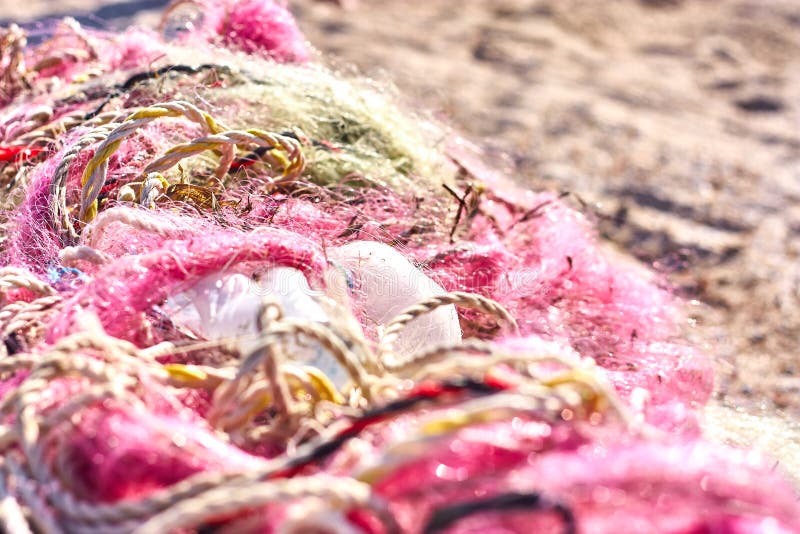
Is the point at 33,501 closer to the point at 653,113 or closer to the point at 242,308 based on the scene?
the point at 242,308

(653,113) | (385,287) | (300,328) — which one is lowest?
(653,113)

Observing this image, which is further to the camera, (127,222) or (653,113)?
(653,113)

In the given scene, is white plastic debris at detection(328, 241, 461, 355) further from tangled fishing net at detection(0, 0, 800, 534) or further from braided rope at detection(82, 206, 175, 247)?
braided rope at detection(82, 206, 175, 247)

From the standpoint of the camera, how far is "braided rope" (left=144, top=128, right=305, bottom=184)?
1170 millimetres

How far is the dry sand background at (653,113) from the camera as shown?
7.87ft

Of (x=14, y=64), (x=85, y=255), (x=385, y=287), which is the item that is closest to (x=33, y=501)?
(x=85, y=255)

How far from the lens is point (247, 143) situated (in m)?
1.21

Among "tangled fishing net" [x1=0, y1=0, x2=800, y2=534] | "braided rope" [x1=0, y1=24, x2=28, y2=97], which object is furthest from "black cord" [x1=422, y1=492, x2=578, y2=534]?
"braided rope" [x1=0, y1=24, x2=28, y2=97]

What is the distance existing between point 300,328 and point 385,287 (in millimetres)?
367

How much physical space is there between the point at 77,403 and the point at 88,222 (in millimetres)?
505

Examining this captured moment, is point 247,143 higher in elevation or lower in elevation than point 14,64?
higher

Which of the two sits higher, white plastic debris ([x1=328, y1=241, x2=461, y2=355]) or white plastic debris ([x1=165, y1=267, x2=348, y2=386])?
white plastic debris ([x1=165, y1=267, x2=348, y2=386])

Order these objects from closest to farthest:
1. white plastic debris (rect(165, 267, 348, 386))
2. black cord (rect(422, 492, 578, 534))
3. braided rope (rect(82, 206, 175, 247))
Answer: black cord (rect(422, 492, 578, 534)), white plastic debris (rect(165, 267, 348, 386)), braided rope (rect(82, 206, 175, 247))

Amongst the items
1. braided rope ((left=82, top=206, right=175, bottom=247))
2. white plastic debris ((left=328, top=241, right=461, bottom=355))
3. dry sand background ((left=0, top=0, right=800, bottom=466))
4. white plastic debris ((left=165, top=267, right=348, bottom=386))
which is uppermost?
braided rope ((left=82, top=206, right=175, bottom=247))
